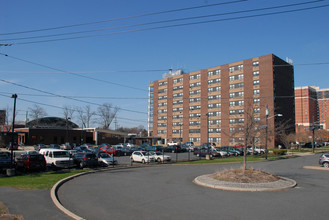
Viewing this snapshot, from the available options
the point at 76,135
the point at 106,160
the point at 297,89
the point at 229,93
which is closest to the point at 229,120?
the point at 229,93

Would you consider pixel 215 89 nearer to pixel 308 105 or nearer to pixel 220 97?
pixel 220 97

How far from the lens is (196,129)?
90.4 m

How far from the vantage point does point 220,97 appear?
8319 cm

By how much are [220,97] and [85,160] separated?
210 ft

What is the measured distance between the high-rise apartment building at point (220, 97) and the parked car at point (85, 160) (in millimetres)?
42560

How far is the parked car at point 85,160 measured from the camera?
2460cm

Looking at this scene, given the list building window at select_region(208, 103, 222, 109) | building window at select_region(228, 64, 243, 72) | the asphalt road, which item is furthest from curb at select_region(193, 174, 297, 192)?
building window at select_region(208, 103, 222, 109)

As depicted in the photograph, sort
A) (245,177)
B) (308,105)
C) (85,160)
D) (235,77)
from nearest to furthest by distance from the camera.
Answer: (245,177) < (85,160) < (235,77) < (308,105)

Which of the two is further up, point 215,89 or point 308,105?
point 308,105

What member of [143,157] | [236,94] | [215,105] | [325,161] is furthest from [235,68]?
[325,161]

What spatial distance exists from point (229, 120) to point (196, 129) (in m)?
13.4

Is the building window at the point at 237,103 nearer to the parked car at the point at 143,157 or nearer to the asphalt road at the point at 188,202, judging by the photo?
the parked car at the point at 143,157

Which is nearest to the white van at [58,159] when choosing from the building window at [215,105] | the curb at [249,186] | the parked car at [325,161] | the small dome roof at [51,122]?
the curb at [249,186]

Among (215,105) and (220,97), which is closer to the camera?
(220,97)
